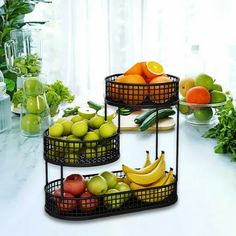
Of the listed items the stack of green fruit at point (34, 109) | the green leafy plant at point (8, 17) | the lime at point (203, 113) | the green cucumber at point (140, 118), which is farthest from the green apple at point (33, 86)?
the lime at point (203, 113)

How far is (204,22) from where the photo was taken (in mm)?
4105

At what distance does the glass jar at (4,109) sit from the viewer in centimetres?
244

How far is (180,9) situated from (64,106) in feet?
5.02

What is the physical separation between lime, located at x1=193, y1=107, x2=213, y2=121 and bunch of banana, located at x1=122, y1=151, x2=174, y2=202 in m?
0.86

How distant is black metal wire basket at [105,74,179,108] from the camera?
161 cm

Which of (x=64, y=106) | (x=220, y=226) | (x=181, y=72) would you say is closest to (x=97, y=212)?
(x=220, y=226)

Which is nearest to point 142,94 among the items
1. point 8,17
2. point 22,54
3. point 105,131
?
point 105,131


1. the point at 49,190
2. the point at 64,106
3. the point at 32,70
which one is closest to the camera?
the point at 49,190

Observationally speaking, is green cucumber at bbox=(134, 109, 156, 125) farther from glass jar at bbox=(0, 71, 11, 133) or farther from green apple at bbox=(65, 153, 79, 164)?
green apple at bbox=(65, 153, 79, 164)

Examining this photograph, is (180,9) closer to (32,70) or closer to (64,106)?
(64,106)

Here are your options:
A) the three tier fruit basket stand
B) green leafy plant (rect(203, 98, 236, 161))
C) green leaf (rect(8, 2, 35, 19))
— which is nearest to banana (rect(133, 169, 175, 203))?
the three tier fruit basket stand

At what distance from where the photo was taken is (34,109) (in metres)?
2.34

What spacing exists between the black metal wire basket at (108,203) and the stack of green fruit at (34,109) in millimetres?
690

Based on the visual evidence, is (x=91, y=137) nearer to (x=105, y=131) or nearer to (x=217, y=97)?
(x=105, y=131)
